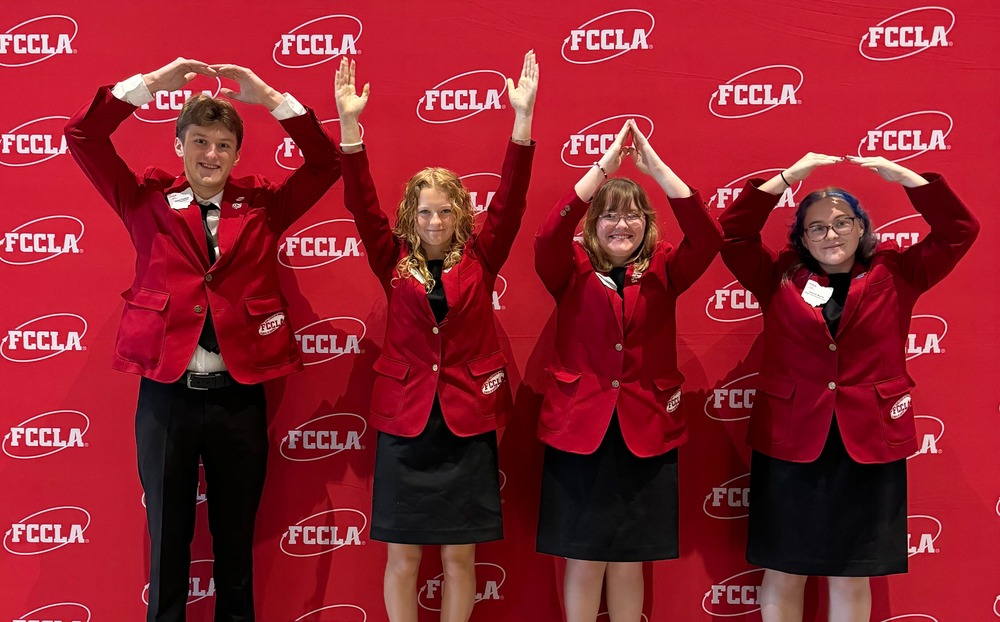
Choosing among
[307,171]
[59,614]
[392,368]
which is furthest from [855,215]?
[59,614]

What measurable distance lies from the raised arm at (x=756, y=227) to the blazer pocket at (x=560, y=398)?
2.36ft

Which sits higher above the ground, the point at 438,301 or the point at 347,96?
the point at 347,96

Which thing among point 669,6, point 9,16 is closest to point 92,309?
point 9,16

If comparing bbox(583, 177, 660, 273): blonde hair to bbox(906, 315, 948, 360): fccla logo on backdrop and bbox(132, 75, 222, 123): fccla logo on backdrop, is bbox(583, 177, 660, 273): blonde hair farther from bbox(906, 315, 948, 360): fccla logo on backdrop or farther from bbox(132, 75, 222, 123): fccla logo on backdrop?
bbox(132, 75, 222, 123): fccla logo on backdrop

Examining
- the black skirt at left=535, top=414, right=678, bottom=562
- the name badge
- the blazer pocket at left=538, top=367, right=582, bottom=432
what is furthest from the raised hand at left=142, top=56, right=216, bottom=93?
the name badge

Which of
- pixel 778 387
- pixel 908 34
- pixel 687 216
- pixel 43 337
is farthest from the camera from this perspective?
pixel 43 337

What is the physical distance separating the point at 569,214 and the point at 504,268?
1.98ft

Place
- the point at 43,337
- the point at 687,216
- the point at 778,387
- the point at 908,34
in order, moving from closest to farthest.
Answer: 1. the point at 687,216
2. the point at 778,387
3. the point at 908,34
4. the point at 43,337

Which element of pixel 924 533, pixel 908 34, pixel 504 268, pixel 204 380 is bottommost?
pixel 924 533

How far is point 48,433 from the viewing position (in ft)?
10.8

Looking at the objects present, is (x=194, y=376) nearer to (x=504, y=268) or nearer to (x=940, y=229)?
(x=504, y=268)

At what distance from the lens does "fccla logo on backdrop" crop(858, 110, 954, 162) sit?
3186 millimetres

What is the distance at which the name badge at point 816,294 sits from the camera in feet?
9.13

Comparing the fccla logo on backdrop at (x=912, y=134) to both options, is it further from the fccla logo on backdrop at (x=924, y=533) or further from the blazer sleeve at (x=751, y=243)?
the fccla logo on backdrop at (x=924, y=533)
